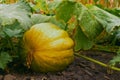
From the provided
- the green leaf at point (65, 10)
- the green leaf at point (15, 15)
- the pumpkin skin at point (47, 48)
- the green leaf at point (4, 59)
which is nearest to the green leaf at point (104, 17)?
the green leaf at point (65, 10)

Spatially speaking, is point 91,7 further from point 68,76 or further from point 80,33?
point 68,76

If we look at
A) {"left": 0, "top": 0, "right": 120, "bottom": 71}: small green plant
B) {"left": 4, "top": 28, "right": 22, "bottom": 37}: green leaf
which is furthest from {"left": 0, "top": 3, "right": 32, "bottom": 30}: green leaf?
{"left": 4, "top": 28, "right": 22, "bottom": 37}: green leaf

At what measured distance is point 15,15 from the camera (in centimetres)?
231

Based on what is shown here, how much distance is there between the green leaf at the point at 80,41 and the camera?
8.56 feet

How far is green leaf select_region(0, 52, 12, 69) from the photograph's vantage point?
93.4 inches

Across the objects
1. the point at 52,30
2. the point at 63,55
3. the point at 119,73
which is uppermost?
the point at 52,30

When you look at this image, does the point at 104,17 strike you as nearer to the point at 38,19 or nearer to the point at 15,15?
the point at 38,19

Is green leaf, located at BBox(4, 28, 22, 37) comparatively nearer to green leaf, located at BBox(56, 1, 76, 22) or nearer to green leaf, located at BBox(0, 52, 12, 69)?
green leaf, located at BBox(0, 52, 12, 69)

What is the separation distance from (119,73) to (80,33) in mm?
436

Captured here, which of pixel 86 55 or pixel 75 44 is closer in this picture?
pixel 75 44

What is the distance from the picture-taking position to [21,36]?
252 centimetres

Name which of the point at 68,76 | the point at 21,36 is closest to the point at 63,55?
the point at 68,76

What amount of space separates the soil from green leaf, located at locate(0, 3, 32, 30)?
0.39 meters

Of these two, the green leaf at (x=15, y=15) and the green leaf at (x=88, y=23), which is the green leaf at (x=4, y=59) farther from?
the green leaf at (x=88, y=23)
